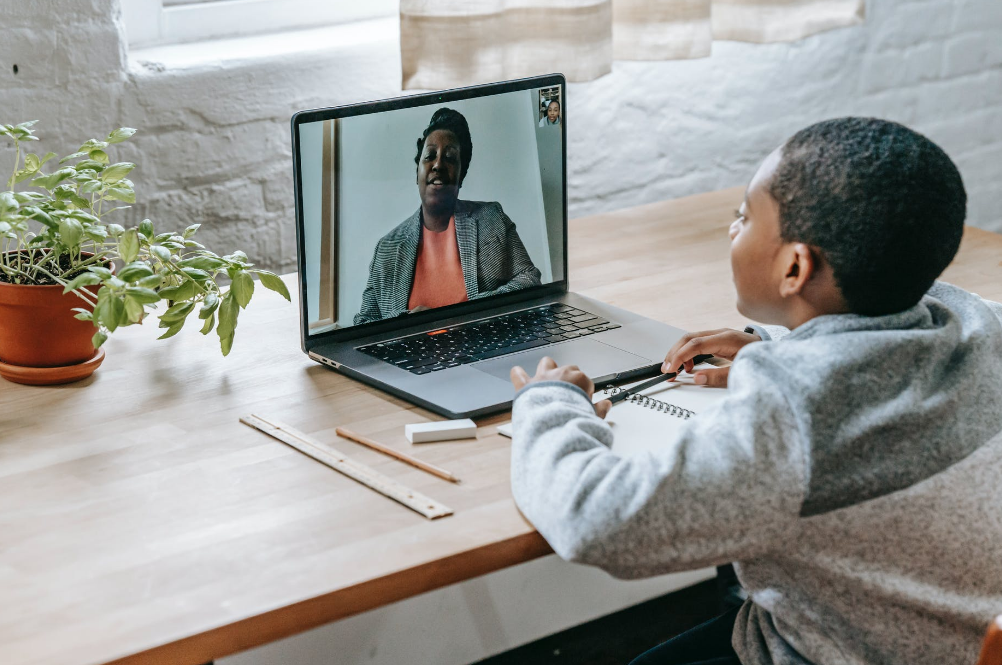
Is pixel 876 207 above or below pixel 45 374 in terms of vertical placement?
above

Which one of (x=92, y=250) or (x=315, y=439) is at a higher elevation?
(x=92, y=250)

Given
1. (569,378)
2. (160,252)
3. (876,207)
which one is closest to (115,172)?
(160,252)

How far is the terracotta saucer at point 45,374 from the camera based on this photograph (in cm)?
117

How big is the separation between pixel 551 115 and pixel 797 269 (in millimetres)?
549

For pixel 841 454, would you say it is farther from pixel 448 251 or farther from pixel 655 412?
pixel 448 251

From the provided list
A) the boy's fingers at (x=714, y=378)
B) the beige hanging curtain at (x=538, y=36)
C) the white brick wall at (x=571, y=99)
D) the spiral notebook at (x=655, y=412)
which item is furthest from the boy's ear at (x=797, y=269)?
the white brick wall at (x=571, y=99)

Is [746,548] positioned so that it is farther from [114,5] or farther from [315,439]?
[114,5]

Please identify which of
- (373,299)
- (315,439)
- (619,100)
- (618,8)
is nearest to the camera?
(315,439)

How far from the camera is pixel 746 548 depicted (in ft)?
2.67

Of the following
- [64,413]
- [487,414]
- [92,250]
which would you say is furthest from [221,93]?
[487,414]

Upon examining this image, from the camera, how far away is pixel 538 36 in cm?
176

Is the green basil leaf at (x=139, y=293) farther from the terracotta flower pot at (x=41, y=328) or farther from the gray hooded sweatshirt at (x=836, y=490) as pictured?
the gray hooded sweatshirt at (x=836, y=490)

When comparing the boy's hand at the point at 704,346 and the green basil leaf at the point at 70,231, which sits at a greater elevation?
the green basil leaf at the point at 70,231

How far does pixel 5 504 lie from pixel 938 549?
72 centimetres
